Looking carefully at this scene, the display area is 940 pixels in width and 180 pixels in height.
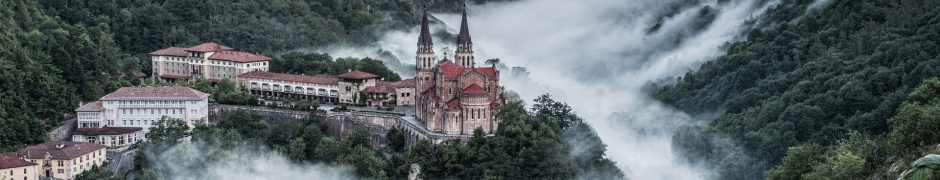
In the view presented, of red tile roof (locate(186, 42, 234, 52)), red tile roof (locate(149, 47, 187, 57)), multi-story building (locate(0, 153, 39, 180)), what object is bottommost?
multi-story building (locate(0, 153, 39, 180))

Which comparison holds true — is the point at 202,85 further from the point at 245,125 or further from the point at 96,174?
the point at 96,174

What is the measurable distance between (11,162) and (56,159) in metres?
2.63

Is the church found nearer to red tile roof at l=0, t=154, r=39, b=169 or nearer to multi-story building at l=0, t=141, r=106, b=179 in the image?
multi-story building at l=0, t=141, r=106, b=179

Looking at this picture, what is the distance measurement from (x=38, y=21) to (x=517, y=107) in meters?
35.0

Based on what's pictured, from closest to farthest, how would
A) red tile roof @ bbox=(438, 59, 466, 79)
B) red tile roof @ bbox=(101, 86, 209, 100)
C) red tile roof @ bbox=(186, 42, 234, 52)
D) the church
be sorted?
1. the church
2. red tile roof @ bbox=(438, 59, 466, 79)
3. red tile roof @ bbox=(101, 86, 209, 100)
4. red tile roof @ bbox=(186, 42, 234, 52)

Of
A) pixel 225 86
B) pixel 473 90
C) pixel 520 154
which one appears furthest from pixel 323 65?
pixel 520 154

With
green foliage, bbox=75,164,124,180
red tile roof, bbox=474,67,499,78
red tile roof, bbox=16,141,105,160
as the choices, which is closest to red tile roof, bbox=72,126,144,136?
red tile roof, bbox=16,141,105,160

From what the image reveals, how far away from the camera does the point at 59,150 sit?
58.0m

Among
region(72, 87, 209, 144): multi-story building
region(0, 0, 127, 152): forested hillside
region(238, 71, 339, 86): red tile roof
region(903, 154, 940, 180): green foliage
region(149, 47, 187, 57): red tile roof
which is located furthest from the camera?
region(149, 47, 187, 57): red tile roof

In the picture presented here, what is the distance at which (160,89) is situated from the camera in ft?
225

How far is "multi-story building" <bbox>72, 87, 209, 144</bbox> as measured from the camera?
2559 inches

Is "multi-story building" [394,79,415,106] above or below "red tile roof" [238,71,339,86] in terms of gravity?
below

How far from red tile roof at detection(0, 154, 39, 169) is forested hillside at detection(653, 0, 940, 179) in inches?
1285

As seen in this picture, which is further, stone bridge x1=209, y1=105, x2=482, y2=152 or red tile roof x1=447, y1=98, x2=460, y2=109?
stone bridge x1=209, y1=105, x2=482, y2=152
